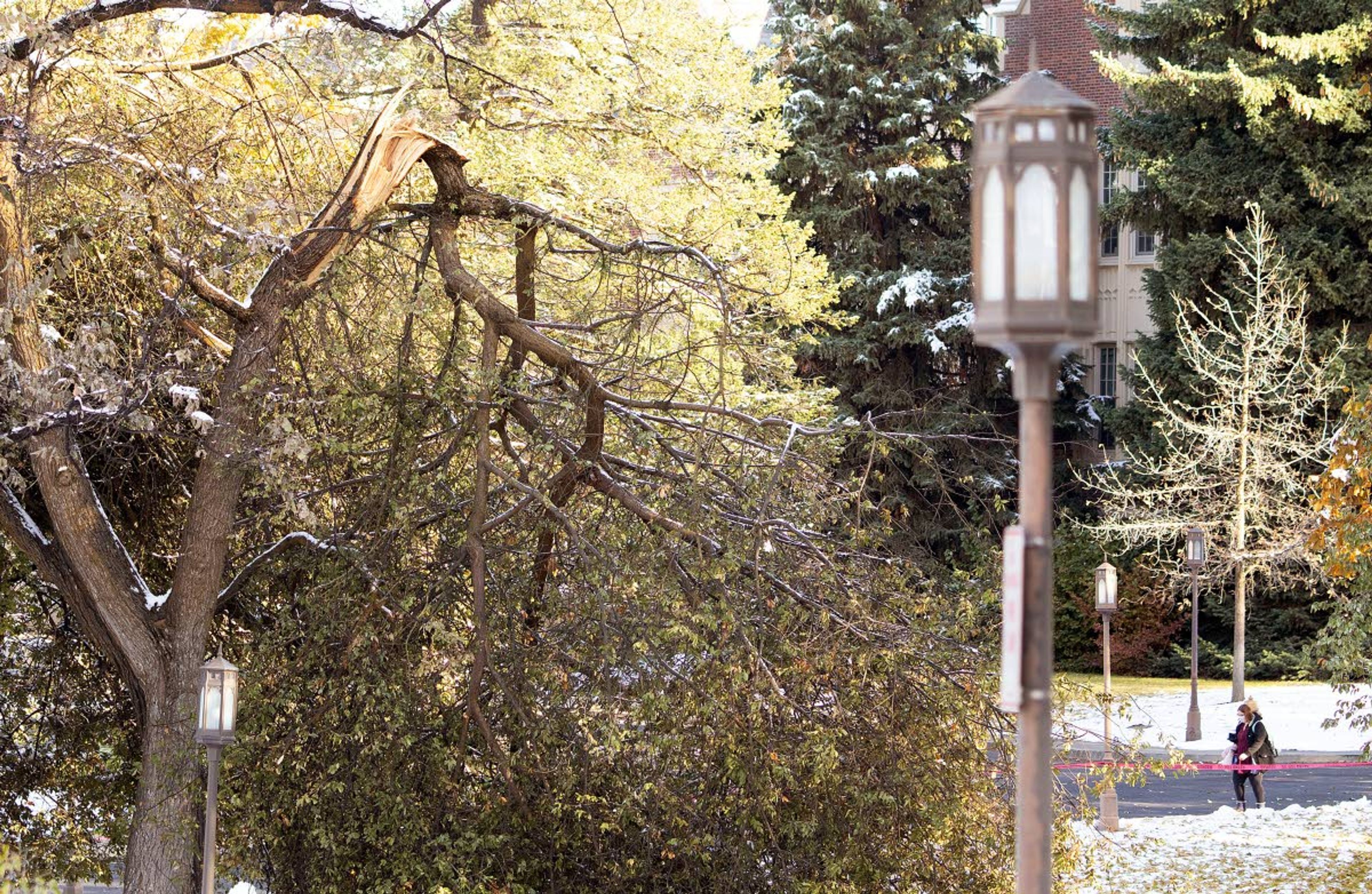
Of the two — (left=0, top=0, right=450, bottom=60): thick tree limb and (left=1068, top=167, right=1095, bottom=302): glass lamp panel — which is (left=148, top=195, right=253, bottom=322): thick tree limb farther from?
(left=1068, top=167, right=1095, bottom=302): glass lamp panel

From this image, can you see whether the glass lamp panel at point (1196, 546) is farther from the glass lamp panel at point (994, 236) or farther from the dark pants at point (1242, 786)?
the glass lamp panel at point (994, 236)

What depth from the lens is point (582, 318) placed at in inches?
434

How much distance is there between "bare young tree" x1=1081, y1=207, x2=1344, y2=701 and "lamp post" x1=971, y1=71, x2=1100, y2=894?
21.5 metres

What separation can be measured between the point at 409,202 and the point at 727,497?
3755mm

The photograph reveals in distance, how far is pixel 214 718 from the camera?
9781 millimetres

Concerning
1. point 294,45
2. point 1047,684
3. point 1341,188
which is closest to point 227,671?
point 294,45

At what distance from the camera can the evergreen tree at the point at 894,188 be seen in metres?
29.5

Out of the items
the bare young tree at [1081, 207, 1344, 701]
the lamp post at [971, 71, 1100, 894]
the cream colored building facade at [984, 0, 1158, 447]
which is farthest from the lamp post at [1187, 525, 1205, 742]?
the lamp post at [971, 71, 1100, 894]

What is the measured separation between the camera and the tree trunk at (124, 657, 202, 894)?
34.9ft

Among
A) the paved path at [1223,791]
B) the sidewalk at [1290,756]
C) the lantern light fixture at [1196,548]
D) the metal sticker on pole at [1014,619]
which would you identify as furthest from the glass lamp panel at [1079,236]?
the lantern light fixture at [1196,548]

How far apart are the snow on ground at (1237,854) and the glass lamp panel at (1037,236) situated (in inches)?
318

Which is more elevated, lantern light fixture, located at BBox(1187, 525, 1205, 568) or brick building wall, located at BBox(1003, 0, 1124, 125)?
brick building wall, located at BBox(1003, 0, 1124, 125)

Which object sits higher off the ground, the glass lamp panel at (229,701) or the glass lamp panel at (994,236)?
the glass lamp panel at (994,236)

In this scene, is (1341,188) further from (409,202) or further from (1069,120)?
(1069,120)
